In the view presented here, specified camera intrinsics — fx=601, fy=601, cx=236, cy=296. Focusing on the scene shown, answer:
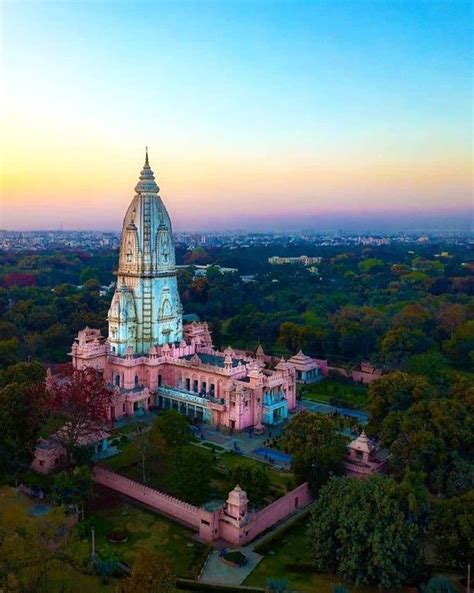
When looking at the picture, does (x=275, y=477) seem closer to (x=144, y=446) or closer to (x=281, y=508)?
(x=281, y=508)

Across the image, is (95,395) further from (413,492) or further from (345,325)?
(345,325)

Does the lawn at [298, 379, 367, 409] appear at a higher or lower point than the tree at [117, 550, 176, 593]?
lower

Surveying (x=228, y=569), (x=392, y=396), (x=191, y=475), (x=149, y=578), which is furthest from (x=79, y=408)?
(x=392, y=396)

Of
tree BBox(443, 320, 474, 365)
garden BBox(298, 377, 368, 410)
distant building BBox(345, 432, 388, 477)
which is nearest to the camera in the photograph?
distant building BBox(345, 432, 388, 477)

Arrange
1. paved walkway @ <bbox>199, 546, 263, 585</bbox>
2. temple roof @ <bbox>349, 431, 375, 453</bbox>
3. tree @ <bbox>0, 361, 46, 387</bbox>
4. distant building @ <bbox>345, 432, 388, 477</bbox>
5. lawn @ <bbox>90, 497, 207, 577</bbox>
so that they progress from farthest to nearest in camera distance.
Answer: tree @ <bbox>0, 361, 46, 387</bbox> → temple roof @ <bbox>349, 431, 375, 453</bbox> → distant building @ <bbox>345, 432, 388, 477</bbox> → lawn @ <bbox>90, 497, 207, 577</bbox> → paved walkway @ <bbox>199, 546, 263, 585</bbox>

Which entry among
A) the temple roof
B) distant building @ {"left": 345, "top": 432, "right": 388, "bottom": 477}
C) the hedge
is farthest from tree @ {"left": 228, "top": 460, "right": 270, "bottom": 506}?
the temple roof

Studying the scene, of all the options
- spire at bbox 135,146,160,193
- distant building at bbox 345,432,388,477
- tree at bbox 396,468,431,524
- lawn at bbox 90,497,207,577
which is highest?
spire at bbox 135,146,160,193

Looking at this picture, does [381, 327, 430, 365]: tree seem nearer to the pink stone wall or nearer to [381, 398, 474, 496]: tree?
[381, 398, 474, 496]: tree

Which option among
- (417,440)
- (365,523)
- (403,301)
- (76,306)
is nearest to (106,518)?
(365,523)
